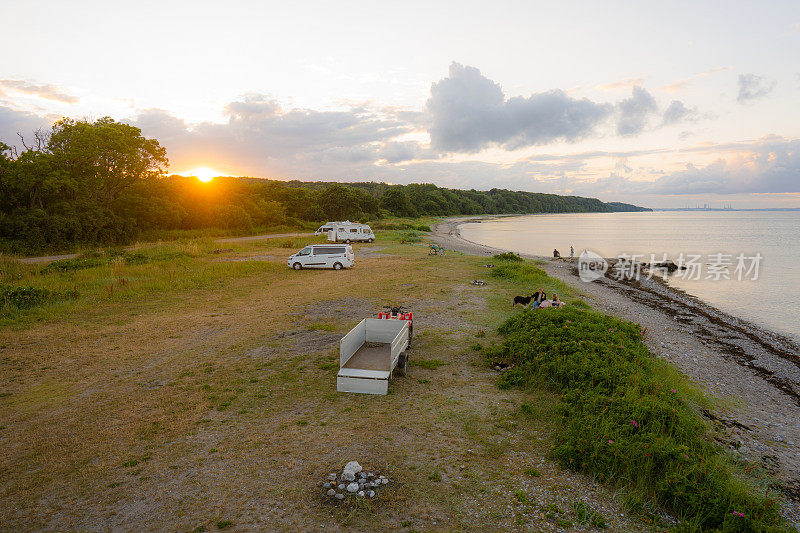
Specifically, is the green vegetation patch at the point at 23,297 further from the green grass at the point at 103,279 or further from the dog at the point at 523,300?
the dog at the point at 523,300

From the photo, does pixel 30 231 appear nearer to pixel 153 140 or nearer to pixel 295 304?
pixel 153 140

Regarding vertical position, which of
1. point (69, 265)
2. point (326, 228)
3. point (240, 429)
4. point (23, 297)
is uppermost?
point (326, 228)

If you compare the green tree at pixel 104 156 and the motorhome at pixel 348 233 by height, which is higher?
the green tree at pixel 104 156

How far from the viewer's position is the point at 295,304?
18312mm

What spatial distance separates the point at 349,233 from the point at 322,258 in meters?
17.6

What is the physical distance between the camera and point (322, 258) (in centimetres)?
2852

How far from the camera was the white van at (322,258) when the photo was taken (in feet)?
93.0

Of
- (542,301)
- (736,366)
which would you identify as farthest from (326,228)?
(736,366)

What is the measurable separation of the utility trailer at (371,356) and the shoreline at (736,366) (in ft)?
24.7

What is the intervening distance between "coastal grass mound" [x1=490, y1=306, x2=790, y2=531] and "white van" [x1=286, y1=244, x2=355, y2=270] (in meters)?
18.6

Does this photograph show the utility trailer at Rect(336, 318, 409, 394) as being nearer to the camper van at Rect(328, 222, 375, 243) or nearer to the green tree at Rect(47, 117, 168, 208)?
the camper van at Rect(328, 222, 375, 243)

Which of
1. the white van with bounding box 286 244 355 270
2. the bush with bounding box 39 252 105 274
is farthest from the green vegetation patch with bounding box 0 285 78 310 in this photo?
the white van with bounding box 286 244 355 270

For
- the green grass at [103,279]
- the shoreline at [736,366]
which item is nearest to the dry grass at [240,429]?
the green grass at [103,279]

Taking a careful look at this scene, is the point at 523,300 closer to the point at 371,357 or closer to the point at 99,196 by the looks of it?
the point at 371,357
